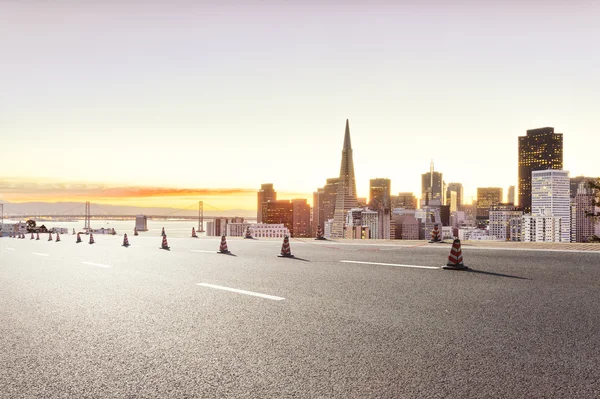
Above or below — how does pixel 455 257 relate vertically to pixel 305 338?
above

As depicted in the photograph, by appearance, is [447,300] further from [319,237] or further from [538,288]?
[319,237]

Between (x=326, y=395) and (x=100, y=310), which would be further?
(x=100, y=310)

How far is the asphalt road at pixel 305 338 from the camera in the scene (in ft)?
12.4

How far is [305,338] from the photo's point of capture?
5148 mm

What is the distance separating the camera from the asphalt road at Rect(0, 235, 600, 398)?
3.79 meters

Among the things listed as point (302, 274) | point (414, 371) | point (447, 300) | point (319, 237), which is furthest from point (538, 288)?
point (319, 237)

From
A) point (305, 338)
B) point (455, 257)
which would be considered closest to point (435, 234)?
point (455, 257)

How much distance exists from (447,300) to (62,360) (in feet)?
18.0

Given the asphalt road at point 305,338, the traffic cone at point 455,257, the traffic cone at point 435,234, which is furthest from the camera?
the traffic cone at point 435,234

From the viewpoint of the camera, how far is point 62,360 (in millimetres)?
4500

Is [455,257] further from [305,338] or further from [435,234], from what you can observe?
[435,234]

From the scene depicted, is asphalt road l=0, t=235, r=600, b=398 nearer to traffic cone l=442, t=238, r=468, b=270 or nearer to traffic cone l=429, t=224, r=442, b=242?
traffic cone l=442, t=238, r=468, b=270

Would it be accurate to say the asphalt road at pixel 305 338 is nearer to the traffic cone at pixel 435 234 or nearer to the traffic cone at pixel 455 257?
the traffic cone at pixel 455 257

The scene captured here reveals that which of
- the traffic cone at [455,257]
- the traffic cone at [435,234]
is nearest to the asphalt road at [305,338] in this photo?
the traffic cone at [455,257]
